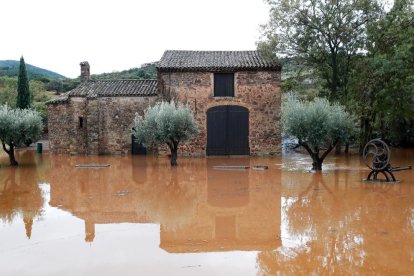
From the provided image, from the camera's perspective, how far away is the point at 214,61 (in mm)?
27859

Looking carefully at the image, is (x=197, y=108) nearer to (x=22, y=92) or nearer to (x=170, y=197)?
(x=170, y=197)

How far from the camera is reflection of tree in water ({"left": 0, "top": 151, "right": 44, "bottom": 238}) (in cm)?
1158

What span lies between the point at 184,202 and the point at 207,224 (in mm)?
2754

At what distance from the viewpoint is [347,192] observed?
14.3m

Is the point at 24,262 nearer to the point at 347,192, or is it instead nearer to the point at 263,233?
the point at 263,233

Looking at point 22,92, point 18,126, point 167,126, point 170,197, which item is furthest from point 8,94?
point 170,197

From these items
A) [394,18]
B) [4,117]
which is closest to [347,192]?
[394,18]

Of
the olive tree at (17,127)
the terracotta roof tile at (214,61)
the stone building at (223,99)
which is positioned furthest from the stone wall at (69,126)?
the terracotta roof tile at (214,61)

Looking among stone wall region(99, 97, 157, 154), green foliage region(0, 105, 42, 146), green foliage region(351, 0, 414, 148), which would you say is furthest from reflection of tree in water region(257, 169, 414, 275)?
stone wall region(99, 97, 157, 154)

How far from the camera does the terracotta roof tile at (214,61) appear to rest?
26.8 metres

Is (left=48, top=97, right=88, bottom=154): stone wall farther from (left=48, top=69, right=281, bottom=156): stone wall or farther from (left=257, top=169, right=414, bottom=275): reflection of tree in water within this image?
(left=257, top=169, right=414, bottom=275): reflection of tree in water

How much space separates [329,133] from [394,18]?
32.5ft

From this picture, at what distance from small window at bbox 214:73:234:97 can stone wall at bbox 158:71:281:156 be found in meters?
0.29

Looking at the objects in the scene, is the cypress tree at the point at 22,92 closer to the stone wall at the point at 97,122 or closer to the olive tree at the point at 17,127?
the stone wall at the point at 97,122
